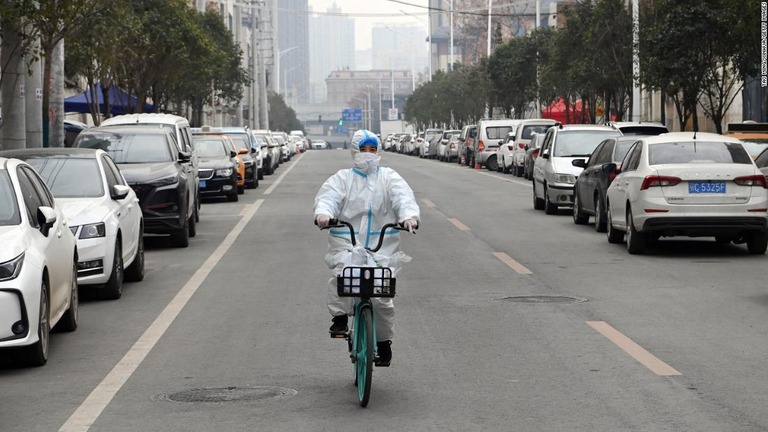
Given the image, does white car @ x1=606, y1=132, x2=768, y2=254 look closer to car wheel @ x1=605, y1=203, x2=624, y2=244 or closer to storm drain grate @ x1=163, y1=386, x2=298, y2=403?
car wheel @ x1=605, y1=203, x2=624, y2=244

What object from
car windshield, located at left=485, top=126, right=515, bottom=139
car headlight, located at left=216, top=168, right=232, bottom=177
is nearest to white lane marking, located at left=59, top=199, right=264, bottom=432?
car headlight, located at left=216, top=168, right=232, bottom=177

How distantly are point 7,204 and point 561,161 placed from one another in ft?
53.0

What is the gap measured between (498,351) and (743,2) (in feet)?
71.3

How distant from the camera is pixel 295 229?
2228 cm

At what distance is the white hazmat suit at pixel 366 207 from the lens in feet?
27.9

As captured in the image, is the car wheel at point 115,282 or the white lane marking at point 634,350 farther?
the car wheel at point 115,282

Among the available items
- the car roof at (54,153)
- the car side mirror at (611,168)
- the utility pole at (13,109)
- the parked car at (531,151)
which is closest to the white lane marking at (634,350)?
the car roof at (54,153)

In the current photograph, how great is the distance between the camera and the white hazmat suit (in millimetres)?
8492

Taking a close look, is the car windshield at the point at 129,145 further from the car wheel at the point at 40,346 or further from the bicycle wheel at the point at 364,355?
the bicycle wheel at the point at 364,355

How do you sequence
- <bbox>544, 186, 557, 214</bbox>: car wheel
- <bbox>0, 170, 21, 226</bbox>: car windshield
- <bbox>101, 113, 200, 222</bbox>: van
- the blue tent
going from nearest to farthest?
<bbox>0, 170, 21, 226</bbox>: car windshield
<bbox>101, 113, 200, 222</bbox>: van
<bbox>544, 186, 557, 214</bbox>: car wheel
the blue tent

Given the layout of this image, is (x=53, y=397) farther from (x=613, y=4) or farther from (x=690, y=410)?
(x=613, y=4)

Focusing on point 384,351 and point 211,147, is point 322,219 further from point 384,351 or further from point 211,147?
point 211,147

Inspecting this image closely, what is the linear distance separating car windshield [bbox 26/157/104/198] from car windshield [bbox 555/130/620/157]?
12704 millimetres

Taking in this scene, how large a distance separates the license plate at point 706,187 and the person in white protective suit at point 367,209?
915cm
